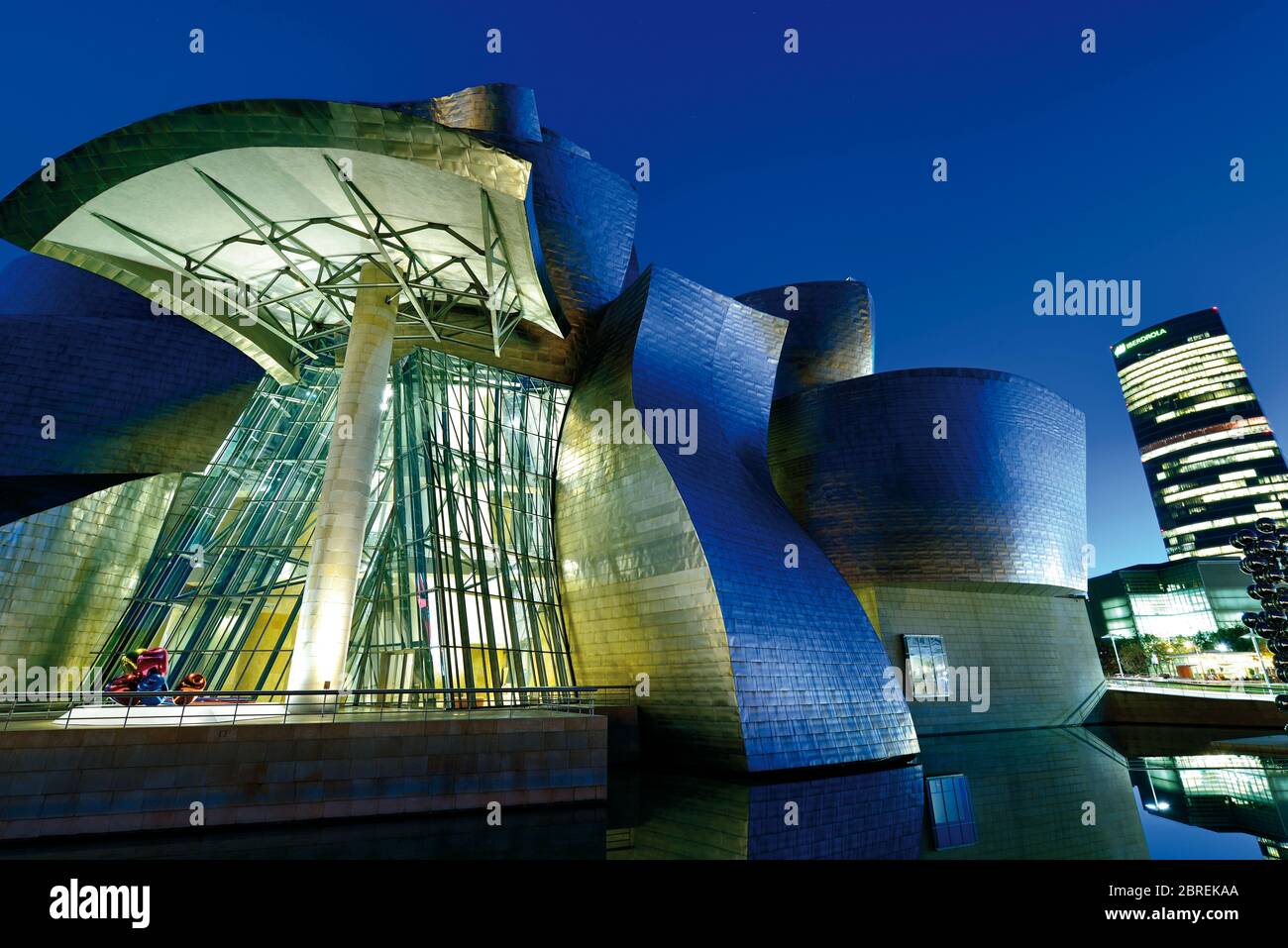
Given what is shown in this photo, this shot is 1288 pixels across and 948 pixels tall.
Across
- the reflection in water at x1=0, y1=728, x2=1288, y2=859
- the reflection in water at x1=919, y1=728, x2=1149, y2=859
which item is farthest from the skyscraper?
the reflection in water at x1=0, y1=728, x2=1288, y2=859

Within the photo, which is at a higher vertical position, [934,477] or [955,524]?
[934,477]

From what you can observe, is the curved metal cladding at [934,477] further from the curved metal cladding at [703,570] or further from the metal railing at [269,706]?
the metal railing at [269,706]

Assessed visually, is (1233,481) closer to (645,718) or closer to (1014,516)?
(1014,516)

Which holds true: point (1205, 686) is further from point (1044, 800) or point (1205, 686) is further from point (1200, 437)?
point (1200, 437)

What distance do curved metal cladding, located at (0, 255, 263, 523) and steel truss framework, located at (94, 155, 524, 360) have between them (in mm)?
3357

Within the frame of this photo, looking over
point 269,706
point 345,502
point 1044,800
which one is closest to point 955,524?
point 1044,800

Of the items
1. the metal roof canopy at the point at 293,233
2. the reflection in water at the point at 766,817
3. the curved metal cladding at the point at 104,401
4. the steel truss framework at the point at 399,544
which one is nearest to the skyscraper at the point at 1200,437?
the reflection in water at the point at 766,817

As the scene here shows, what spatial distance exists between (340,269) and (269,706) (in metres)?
11.3

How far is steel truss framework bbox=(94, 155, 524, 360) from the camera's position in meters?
14.7

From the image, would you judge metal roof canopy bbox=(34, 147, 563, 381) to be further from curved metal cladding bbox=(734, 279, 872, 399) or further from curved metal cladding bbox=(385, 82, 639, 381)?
curved metal cladding bbox=(734, 279, 872, 399)

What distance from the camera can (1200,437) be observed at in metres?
102

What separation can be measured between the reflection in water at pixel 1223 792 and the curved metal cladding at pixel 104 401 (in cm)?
2561

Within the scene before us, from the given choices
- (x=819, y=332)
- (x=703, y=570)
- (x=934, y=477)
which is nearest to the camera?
(x=703, y=570)
